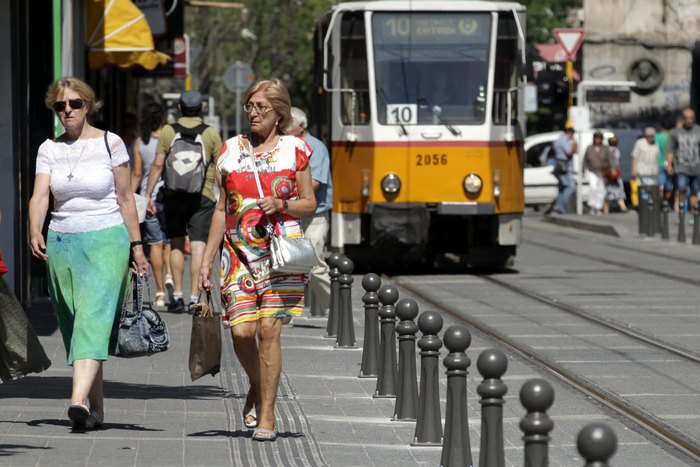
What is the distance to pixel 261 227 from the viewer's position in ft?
27.0

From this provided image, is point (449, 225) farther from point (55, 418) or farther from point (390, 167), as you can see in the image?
point (55, 418)

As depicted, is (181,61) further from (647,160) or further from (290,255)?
(290,255)

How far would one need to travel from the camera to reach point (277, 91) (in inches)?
328

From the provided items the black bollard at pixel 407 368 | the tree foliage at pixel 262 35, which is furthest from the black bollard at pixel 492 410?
the tree foliage at pixel 262 35

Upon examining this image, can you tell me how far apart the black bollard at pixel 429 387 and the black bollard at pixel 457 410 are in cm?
71

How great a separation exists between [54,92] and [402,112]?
11.4 metres

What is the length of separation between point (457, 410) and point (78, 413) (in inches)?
78.9

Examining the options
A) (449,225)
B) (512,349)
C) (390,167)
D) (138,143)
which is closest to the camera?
(512,349)

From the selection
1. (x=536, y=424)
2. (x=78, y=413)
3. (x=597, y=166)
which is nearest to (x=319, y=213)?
(x=78, y=413)

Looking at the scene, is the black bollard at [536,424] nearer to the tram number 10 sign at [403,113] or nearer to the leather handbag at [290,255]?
the leather handbag at [290,255]

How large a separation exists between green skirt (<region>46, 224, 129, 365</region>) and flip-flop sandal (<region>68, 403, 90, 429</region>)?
27cm

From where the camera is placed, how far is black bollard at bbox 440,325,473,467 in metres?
7.26

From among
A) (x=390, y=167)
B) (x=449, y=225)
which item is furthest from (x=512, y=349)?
(x=449, y=225)

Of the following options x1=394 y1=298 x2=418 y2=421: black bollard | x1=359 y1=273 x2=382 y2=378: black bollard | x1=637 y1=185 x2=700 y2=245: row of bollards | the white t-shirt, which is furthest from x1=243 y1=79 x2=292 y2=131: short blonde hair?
x1=637 y1=185 x2=700 y2=245: row of bollards
